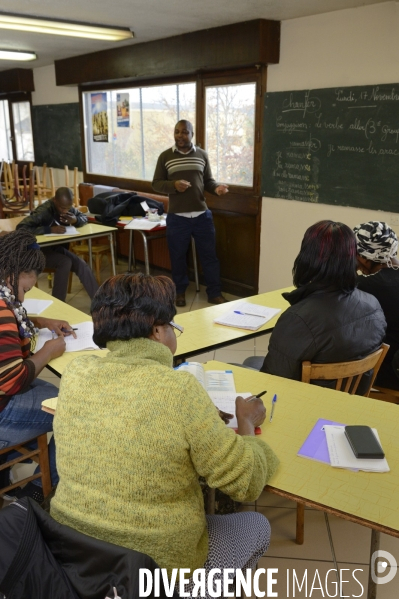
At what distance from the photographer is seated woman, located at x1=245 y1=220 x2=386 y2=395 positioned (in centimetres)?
193

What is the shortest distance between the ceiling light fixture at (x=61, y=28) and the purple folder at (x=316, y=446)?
4.48 m

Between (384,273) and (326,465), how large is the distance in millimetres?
1292

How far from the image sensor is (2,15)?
4.49 metres

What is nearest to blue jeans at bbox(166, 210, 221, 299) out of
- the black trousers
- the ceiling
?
the black trousers

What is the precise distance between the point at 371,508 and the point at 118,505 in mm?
618

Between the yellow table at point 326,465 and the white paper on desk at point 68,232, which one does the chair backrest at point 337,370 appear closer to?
the yellow table at point 326,465

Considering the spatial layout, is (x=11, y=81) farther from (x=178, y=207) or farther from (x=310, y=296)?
(x=310, y=296)

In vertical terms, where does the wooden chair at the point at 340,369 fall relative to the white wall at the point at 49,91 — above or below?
below

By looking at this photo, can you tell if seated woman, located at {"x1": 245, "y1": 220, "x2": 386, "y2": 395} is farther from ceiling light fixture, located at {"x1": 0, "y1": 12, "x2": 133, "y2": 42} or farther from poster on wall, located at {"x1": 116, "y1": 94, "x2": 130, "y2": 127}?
poster on wall, located at {"x1": 116, "y1": 94, "x2": 130, "y2": 127}

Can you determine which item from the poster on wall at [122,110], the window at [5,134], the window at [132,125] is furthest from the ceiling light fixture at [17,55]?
the window at [5,134]

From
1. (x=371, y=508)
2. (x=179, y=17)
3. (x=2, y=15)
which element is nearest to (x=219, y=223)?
(x=179, y=17)

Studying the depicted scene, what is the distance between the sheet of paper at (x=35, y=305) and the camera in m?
2.78

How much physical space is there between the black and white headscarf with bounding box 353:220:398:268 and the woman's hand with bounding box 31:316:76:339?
1426 mm

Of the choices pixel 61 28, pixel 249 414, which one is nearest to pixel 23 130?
pixel 61 28
